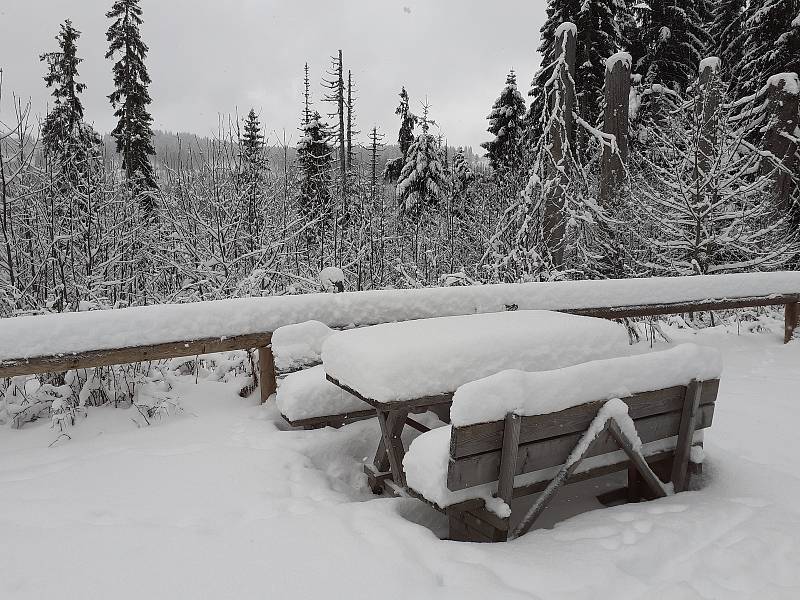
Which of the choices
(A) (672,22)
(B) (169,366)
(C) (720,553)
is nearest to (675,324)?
(C) (720,553)

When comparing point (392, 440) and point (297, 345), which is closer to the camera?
point (392, 440)

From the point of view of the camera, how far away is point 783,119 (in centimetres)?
1273

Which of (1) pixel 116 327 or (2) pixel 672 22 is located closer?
(1) pixel 116 327

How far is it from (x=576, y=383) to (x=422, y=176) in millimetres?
23003

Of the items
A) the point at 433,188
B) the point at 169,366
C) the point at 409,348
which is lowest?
the point at 169,366

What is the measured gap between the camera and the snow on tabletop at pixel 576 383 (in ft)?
8.92

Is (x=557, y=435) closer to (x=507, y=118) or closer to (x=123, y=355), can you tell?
(x=123, y=355)

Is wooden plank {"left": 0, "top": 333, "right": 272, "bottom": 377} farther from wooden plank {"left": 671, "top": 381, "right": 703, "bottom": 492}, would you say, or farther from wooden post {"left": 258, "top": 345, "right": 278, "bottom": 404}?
wooden plank {"left": 671, "top": 381, "right": 703, "bottom": 492}

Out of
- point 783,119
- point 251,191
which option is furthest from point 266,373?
point 783,119

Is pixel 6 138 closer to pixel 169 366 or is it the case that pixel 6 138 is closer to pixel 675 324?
pixel 169 366

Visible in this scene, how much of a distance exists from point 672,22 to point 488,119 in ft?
30.8

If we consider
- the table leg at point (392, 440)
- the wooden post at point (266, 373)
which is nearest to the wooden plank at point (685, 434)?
the table leg at point (392, 440)

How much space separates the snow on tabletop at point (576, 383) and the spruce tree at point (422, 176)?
21.6m

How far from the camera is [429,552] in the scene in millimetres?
2662
